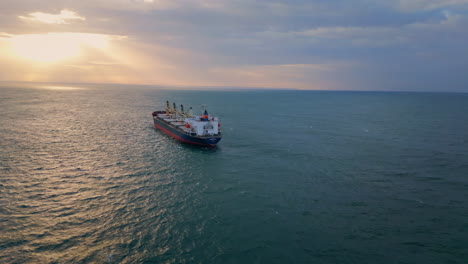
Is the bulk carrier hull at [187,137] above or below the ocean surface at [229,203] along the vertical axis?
above

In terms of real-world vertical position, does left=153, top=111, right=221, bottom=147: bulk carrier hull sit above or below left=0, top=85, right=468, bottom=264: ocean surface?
above

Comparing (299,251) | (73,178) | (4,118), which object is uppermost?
(4,118)

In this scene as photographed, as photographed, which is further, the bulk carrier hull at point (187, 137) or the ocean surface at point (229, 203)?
the bulk carrier hull at point (187, 137)

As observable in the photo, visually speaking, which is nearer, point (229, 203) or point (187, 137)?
point (229, 203)

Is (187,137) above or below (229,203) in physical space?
above

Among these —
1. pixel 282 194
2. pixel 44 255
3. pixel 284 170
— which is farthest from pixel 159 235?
pixel 284 170

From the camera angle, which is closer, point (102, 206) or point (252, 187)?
point (102, 206)

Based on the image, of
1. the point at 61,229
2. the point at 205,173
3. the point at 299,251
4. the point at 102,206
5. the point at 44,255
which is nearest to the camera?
the point at 44,255

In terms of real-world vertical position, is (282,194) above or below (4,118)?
below

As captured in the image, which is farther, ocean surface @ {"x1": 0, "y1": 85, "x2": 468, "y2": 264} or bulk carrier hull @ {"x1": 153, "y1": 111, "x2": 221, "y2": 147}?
bulk carrier hull @ {"x1": 153, "y1": 111, "x2": 221, "y2": 147}

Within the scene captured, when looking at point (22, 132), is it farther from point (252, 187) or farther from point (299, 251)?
point (299, 251)

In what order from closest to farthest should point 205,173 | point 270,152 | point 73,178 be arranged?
point 73,178 → point 205,173 → point 270,152
